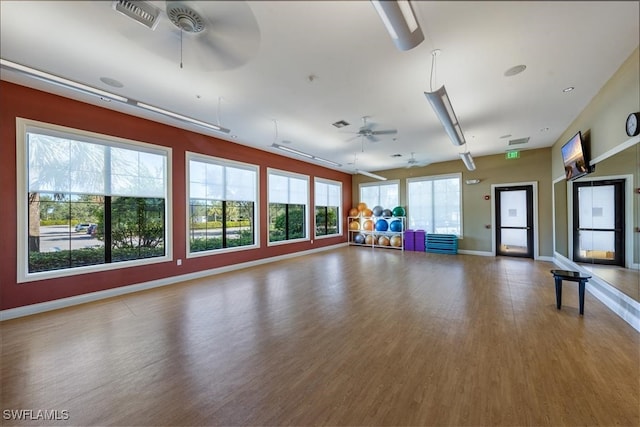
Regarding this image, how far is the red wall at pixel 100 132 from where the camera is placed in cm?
357

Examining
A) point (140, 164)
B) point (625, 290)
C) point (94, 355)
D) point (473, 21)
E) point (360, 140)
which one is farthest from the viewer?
point (360, 140)

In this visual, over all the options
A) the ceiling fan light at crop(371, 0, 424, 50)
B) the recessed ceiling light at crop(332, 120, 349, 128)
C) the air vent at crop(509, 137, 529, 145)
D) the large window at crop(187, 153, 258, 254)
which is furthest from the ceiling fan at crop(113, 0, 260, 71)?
the air vent at crop(509, 137, 529, 145)

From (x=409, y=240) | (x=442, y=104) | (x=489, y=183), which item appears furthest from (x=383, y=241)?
(x=442, y=104)

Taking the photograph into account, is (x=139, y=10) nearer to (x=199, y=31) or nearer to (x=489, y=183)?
(x=199, y=31)

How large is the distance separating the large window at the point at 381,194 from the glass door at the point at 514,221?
11.6 feet

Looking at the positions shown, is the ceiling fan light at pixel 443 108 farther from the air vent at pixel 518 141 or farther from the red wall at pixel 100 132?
the red wall at pixel 100 132

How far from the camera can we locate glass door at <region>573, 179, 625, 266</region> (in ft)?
13.6

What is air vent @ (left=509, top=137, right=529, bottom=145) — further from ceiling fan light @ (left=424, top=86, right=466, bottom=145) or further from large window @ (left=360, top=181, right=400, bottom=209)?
large window @ (left=360, top=181, right=400, bottom=209)

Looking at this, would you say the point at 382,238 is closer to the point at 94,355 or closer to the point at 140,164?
the point at 140,164

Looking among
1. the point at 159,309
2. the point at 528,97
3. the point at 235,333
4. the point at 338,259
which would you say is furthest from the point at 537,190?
the point at 159,309

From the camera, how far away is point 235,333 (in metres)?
3.11

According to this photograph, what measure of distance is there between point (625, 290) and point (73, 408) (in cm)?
657

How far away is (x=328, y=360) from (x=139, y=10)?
372 cm

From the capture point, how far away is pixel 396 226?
10094mm
